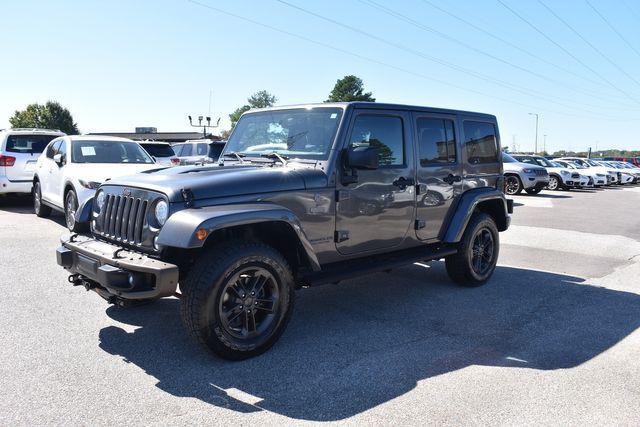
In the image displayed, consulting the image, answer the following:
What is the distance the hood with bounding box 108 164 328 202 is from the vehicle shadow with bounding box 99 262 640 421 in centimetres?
125

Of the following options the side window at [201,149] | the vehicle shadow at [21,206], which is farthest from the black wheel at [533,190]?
the vehicle shadow at [21,206]

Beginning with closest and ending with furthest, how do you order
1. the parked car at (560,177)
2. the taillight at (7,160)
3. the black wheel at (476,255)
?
1. the black wheel at (476,255)
2. the taillight at (7,160)
3. the parked car at (560,177)

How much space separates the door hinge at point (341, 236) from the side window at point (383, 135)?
0.77m

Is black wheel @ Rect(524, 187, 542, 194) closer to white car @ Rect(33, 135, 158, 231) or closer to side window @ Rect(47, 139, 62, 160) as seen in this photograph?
white car @ Rect(33, 135, 158, 231)

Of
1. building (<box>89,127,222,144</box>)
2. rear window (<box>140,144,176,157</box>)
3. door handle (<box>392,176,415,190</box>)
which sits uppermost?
building (<box>89,127,222,144</box>)

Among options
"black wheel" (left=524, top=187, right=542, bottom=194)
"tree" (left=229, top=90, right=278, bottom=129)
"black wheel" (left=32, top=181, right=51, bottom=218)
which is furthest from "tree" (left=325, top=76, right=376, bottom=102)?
"black wheel" (left=32, top=181, right=51, bottom=218)

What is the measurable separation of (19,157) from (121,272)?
10.1 m

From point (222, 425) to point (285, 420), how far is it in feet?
1.19

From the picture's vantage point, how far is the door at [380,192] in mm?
4543

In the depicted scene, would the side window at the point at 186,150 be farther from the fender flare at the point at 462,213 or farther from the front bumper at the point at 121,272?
the front bumper at the point at 121,272

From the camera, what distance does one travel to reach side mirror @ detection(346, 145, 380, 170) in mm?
4254

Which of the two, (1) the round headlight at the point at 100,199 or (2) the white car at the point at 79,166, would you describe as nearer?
(1) the round headlight at the point at 100,199

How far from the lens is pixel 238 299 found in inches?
150

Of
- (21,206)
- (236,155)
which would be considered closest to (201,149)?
(21,206)
